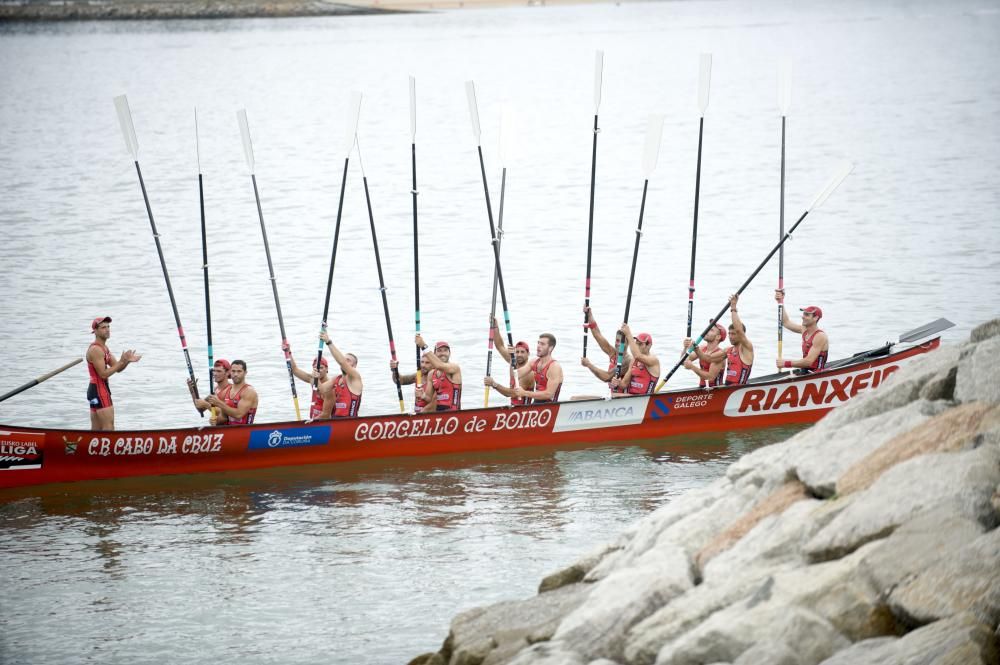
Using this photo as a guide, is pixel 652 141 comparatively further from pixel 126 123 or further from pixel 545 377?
pixel 126 123

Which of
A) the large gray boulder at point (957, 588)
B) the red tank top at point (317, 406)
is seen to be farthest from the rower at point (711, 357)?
the large gray boulder at point (957, 588)

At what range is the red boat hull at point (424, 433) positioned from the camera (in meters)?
18.0

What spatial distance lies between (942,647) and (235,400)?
12117 millimetres

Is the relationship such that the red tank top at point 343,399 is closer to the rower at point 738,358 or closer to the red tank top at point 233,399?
the red tank top at point 233,399

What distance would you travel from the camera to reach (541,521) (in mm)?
16766

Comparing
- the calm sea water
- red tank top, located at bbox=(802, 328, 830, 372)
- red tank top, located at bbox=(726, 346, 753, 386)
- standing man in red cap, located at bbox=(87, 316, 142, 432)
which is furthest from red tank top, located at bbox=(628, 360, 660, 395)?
standing man in red cap, located at bbox=(87, 316, 142, 432)

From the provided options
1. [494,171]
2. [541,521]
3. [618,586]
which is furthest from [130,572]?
[494,171]

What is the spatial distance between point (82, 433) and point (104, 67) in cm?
7291

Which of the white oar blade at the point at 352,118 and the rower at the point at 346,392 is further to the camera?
the white oar blade at the point at 352,118

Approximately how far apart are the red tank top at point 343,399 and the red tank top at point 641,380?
3.90 m

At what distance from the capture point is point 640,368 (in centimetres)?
1970

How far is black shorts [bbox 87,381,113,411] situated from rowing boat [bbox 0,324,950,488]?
66 cm

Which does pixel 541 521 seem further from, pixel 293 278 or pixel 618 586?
pixel 293 278

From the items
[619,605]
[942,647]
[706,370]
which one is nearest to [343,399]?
[706,370]
